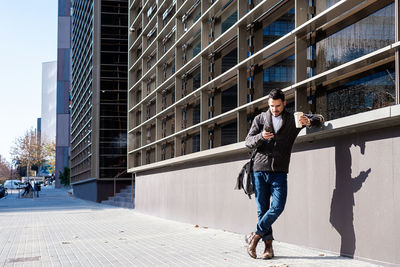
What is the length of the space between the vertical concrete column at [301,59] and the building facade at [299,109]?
0.01m

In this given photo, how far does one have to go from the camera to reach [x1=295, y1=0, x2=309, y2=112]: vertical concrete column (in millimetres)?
6770

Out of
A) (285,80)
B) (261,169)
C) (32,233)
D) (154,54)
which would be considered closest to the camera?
(261,169)

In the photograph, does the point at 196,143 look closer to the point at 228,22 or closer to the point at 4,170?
the point at 228,22

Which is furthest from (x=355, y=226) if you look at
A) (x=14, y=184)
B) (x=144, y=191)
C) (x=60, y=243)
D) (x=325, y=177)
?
(x=14, y=184)

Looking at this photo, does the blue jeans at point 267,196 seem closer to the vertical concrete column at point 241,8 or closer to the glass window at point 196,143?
the vertical concrete column at point 241,8

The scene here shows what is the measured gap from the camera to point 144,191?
16.8 meters

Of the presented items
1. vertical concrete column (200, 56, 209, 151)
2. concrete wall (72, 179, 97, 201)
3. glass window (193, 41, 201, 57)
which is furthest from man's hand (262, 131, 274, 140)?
concrete wall (72, 179, 97, 201)

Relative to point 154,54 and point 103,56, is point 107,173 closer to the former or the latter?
point 103,56

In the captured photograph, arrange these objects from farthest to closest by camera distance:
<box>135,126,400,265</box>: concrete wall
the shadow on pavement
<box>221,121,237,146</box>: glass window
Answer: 1. the shadow on pavement
2. <box>221,121,237,146</box>: glass window
3. <box>135,126,400,265</box>: concrete wall

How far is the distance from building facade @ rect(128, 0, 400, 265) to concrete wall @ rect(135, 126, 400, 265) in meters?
0.01

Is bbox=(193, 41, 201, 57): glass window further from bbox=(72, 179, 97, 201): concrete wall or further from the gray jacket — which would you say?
bbox=(72, 179, 97, 201): concrete wall

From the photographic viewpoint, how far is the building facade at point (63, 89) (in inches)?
3664

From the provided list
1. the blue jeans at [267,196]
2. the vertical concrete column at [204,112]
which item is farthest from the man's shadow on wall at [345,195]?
the vertical concrete column at [204,112]

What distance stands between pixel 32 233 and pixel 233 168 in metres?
4.46
